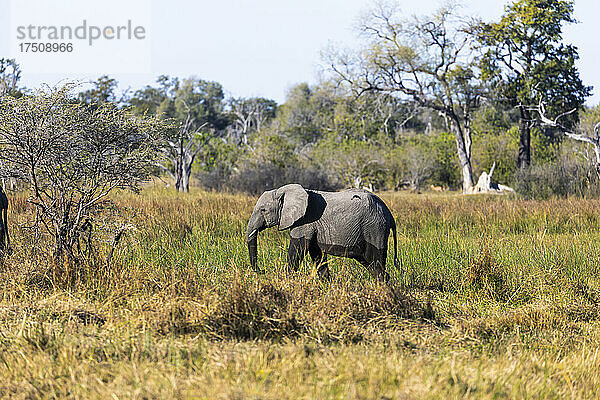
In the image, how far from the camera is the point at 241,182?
924 inches

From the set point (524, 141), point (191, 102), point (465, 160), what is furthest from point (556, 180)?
point (191, 102)

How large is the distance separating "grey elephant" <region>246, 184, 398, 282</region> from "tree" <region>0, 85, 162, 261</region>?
197 cm

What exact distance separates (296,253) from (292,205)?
0.49 meters

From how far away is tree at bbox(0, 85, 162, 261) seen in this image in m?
6.35

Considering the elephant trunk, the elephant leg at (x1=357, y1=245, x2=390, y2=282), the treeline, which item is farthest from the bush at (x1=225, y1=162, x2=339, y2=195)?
the elephant leg at (x1=357, y1=245, x2=390, y2=282)

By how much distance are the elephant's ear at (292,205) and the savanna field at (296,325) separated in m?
0.50

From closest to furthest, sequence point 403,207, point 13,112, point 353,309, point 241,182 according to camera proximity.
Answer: point 353,309 → point 13,112 → point 403,207 → point 241,182

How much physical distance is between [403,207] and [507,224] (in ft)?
7.41

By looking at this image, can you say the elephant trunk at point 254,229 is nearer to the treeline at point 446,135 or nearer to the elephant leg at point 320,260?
the elephant leg at point 320,260

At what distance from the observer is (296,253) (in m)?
6.08

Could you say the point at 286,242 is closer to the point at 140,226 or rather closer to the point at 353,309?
the point at 140,226

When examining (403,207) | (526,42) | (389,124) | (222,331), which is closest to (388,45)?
(526,42)

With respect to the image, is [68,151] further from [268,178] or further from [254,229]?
[268,178]

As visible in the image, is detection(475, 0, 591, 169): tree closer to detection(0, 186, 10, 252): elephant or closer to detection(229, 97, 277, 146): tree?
detection(0, 186, 10, 252): elephant
